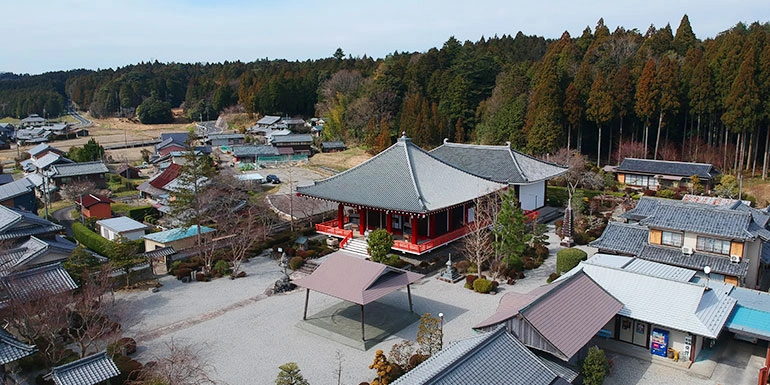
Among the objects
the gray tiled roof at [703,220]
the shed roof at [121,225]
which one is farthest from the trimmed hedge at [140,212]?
the gray tiled roof at [703,220]

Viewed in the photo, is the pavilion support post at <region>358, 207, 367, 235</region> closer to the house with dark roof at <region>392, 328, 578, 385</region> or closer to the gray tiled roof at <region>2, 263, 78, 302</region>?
the gray tiled roof at <region>2, 263, 78, 302</region>

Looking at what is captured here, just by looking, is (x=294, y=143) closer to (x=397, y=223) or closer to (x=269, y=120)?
(x=269, y=120)

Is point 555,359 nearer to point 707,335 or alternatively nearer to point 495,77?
point 707,335

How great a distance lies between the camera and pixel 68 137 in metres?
88.2

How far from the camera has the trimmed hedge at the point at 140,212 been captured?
3766 cm

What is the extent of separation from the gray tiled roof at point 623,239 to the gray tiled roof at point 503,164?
8.40m

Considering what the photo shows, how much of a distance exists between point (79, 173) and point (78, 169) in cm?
79

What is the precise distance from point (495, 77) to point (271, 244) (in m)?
38.6

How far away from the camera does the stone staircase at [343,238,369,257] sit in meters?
26.0

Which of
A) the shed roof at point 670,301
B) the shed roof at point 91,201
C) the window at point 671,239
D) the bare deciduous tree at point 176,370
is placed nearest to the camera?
the bare deciduous tree at point 176,370

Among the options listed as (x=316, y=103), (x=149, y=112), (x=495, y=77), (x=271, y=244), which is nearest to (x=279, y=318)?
(x=271, y=244)

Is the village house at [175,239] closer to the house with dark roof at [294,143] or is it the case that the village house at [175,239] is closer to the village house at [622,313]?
the village house at [622,313]

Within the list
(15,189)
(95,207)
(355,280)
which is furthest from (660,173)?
(15,189)

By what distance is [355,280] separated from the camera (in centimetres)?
1831
